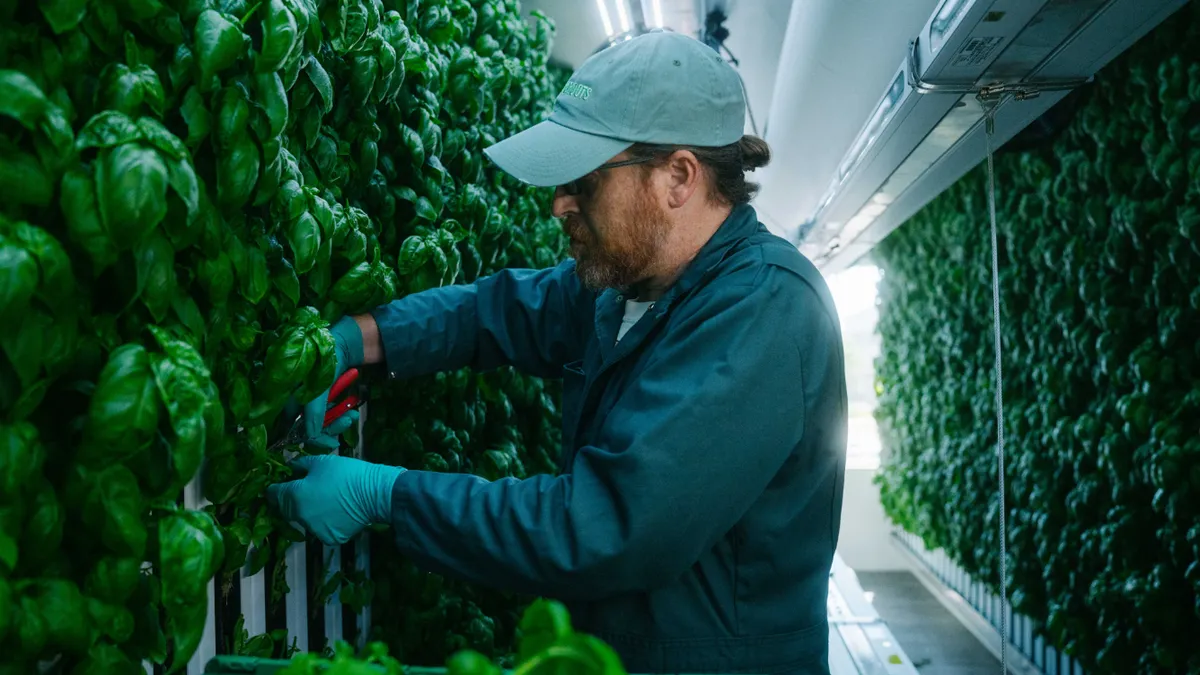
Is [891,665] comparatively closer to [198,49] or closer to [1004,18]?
[1004,18]

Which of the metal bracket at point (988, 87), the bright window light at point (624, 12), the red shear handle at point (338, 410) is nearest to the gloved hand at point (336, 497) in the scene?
the red shear handle at point (338, 410)

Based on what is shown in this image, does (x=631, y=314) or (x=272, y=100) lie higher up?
(x=272, y=100)

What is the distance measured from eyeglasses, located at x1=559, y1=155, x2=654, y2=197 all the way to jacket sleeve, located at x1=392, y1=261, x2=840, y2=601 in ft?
1.08

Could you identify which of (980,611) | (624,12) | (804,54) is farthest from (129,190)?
(980,611)

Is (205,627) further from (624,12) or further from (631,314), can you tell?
(624,12)

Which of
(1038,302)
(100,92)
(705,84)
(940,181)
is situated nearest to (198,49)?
(100,92)

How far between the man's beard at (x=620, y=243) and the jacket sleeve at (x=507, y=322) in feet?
1.07

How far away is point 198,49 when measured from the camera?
1.08m

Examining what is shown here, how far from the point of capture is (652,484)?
1464 millimetres

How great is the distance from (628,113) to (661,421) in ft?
1.91

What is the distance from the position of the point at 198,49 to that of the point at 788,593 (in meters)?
1.24

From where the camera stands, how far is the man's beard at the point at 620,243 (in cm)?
183

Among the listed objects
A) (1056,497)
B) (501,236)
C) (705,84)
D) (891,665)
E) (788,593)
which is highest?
(705,84)

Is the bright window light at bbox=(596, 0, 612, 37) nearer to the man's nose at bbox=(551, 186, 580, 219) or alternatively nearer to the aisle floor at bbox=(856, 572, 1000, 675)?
the man's nose at bbox=(551, 186, 580, 219)
